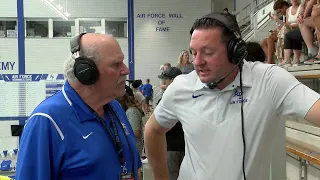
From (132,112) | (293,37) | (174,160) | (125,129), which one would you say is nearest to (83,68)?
(125,129)

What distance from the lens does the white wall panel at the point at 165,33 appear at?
16.6 meters

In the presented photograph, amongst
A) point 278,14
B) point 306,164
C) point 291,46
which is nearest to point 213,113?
point 306,164

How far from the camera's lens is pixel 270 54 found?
8023 millimetres

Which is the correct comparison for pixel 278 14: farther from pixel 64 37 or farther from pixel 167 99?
pixel 64 37

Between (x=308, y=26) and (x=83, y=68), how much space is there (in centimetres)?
478

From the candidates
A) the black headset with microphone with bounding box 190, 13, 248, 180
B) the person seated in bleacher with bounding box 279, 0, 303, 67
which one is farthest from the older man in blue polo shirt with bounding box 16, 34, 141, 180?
the person seated in bleacher with bounding box 279, 0, 303, 67

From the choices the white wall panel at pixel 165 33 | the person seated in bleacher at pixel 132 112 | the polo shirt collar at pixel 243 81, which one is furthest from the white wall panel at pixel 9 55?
the polo shirt collar at pixel 243 81

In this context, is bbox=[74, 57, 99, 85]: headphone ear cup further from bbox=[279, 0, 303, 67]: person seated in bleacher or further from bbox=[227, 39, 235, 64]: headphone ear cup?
bbox=[279, 0, 303, 67]: person seated in bleacher

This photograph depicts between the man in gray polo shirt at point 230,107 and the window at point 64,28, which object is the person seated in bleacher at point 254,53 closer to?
the man in gray polo shirt at point 230,107

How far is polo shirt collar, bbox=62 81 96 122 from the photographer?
4.99 ft

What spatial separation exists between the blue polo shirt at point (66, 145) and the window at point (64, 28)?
15623 mm

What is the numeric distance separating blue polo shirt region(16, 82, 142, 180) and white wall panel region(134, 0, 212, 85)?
15111 millimetres

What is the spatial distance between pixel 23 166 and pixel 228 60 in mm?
950

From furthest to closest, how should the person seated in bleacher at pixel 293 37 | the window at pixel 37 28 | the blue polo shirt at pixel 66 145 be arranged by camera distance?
the window at pixel 37 28
the person seated in bleacher at pixel 293 37
the blue polo shirt at pixel 66 145
